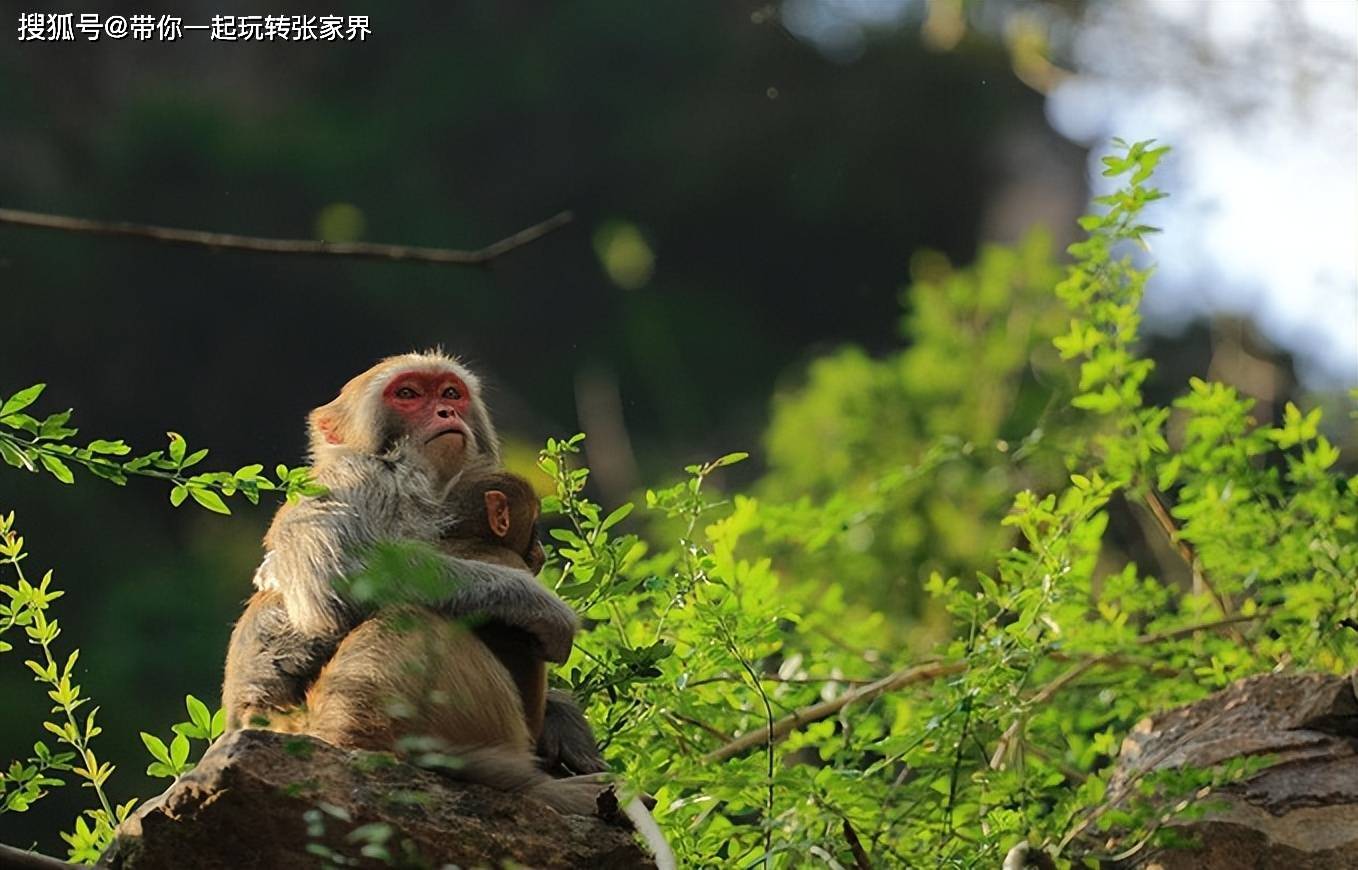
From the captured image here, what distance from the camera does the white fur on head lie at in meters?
5.09

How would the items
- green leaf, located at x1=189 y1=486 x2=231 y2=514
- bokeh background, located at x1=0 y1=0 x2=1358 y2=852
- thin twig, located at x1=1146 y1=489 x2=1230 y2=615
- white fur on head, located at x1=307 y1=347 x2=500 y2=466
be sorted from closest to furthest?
green leaf, located at x1=189 y1=486 x2=231 y2=514
white fur on head, located at x1=307 y1=347 x2=500 y2=466
thin twig, located at x1=1146 y1=489 x2=1230 y2=615
bokeh background, located at x1=0 y1=0 x2=1358 y2=852

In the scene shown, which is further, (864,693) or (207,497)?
(864,693)

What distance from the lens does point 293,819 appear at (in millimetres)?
3670

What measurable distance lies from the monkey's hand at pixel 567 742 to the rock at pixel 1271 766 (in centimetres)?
148

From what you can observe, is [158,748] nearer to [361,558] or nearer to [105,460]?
[361,558]

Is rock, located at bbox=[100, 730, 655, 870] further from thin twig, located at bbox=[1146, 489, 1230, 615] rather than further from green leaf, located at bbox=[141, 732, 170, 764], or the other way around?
thin twig, located at bbox=[1146, 489, 1230, 615]

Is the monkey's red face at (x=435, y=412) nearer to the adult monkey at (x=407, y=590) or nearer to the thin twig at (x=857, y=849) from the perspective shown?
the adult monkey at (x=407, y=590)

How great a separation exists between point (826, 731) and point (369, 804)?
1.85m

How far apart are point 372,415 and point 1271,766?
2.68 m

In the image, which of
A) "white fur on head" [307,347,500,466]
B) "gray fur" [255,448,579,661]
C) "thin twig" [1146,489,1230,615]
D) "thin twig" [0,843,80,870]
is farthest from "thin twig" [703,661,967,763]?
"thin twig" [0,843,80,870]

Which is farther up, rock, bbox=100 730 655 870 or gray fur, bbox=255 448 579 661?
gray fur, bbox=255 448 579 661

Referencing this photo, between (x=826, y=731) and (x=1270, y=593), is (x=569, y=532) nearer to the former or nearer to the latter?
(x=826, y=731)

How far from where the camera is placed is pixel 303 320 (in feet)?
76.1

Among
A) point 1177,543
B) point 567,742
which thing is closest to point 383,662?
point 567,742
